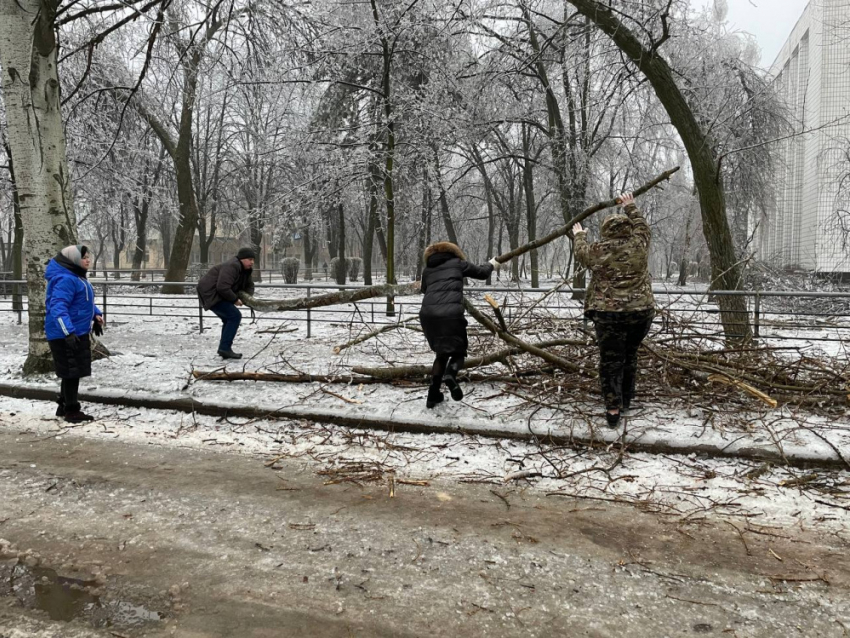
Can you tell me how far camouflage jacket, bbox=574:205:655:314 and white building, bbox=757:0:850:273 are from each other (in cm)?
1365

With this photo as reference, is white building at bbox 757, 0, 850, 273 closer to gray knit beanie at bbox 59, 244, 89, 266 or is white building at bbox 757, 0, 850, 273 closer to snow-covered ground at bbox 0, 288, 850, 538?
snow-covered ground at bbox 0, 288, 850, 538

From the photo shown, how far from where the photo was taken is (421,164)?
53.2 feet

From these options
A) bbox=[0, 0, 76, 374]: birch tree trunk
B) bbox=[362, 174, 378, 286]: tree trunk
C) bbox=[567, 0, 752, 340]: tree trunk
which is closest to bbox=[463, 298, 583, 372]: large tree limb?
bbox=[567, 0, 752, 340]: tree trunk

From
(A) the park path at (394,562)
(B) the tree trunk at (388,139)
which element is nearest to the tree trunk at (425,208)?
(B) the tree trunk at (388,139)

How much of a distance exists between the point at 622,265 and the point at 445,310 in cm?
158

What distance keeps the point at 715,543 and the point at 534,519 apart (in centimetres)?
100

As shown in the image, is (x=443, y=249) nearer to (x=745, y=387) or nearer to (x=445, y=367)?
(x=445, y=367)

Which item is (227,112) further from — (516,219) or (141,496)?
(141,496)

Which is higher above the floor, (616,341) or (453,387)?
(616,341)

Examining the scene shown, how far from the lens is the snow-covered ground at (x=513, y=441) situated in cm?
388

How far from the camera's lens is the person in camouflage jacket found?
4824 millimetres

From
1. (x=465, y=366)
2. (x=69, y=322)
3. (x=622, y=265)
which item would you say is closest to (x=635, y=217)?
(x=622, y=265)

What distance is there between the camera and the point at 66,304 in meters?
5.66

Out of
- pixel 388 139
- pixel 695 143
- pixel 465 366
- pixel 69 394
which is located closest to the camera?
pixel 69 394
